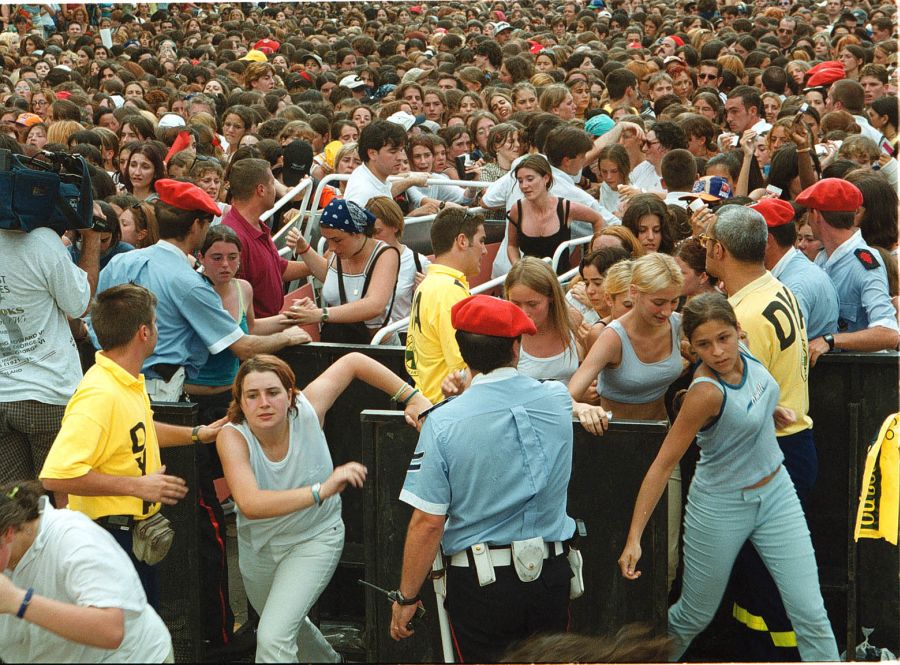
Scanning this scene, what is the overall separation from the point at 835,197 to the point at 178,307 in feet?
11.4

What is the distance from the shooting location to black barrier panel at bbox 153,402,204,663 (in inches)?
212

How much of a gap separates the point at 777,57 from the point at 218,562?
12881mm

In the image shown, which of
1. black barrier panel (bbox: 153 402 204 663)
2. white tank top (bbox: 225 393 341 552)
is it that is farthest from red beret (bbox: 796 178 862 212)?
black barrier panel (bbox: 153 402 204 663)

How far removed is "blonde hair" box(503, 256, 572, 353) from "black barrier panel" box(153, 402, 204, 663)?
5.30 feet

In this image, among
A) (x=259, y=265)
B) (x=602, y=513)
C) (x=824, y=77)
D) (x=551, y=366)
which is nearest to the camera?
(x=602, y=513)

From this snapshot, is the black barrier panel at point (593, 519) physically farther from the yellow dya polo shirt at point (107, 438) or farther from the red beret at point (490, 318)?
the yellow dya polo shirt at point (107, 438)

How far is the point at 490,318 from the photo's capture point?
4324mm

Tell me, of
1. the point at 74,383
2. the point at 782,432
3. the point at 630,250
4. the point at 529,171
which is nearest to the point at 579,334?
the point at 630,250

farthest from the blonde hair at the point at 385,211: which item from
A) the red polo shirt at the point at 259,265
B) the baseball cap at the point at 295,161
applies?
the baseball cap at the point at 295,161

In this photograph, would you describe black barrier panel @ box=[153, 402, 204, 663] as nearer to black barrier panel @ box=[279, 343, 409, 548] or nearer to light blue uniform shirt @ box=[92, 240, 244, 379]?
light blue uniform shirt @ box=[92, 240, 244, 379]

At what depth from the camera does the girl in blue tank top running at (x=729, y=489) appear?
15.8 ft

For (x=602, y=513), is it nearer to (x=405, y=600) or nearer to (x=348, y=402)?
(x=405, y=600)

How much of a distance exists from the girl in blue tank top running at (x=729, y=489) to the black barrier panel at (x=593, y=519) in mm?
129

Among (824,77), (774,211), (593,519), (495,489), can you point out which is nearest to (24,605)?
(495,489)
